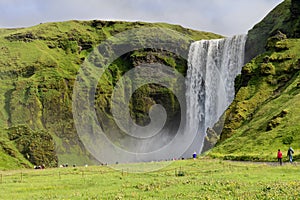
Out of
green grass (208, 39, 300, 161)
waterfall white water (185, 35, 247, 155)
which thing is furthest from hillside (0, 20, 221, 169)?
green grass (208, 39, 300, 161)

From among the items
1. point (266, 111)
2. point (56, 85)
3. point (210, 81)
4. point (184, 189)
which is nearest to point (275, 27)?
point (210, 81)

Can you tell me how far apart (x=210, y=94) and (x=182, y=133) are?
23.6 metres

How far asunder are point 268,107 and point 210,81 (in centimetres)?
5337

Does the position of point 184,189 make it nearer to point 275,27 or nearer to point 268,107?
point 268,107

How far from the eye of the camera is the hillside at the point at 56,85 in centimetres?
15038

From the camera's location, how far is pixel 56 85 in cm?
16100

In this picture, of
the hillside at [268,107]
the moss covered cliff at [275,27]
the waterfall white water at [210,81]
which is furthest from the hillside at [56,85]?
the hillside at [268,107]

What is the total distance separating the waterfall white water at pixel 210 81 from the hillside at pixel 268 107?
53.6 ft

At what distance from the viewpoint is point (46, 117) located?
156500 mm

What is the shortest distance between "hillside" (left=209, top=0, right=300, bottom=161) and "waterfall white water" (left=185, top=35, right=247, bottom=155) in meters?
16.4

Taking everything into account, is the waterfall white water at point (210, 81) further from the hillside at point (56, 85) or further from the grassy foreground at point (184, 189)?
the grassy foreground at point (184, 189)

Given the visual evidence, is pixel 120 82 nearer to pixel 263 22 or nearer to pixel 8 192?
pixel 263 22

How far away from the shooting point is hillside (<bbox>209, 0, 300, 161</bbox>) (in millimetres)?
57188

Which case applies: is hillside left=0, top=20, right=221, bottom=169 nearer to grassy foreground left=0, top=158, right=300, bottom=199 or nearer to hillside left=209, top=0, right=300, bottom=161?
hillside left=209, top=0, right=300, bottom=161
